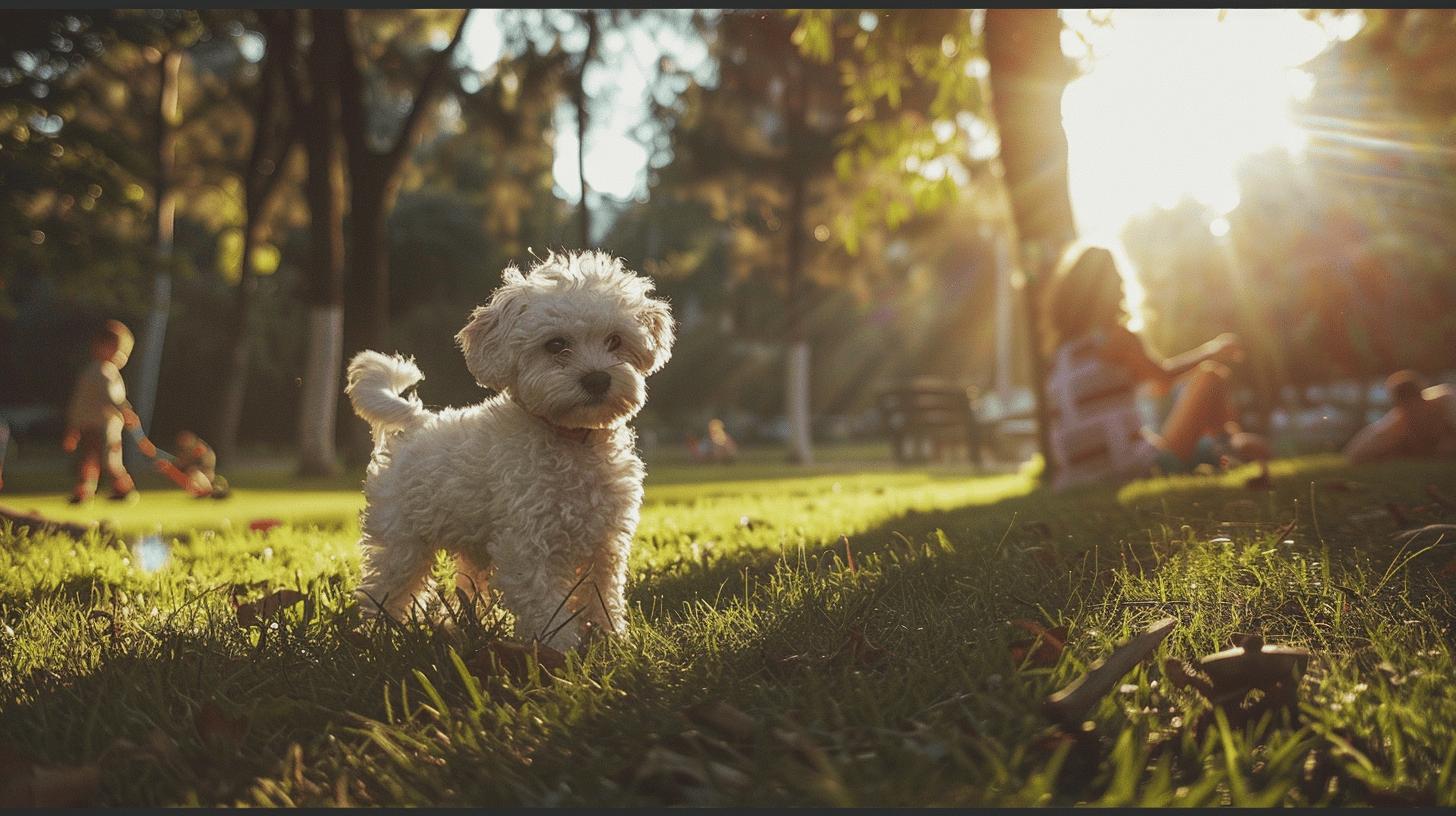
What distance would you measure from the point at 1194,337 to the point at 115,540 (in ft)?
102

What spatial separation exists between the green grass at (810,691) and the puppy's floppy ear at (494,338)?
866 mm

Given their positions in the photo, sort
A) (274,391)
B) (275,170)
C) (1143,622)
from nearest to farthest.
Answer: (1143,622) < (275,170) < (274,391)

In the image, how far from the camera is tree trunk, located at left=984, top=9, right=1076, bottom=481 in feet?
31.1

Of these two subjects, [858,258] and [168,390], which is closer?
[858,258]

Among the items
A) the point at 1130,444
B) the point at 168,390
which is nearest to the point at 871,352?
the point at 168,390

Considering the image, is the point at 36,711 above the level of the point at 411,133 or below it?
below

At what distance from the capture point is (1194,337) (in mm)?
30719

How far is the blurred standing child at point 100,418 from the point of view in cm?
1155

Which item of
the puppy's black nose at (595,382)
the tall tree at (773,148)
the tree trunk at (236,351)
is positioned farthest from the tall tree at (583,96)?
the puppy's black nose at (595,382)

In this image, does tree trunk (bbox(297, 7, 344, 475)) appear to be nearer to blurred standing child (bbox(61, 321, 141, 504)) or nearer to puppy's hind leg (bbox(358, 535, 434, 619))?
blurred standing child (bbox(61, 321, 141, 504))

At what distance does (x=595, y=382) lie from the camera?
10.8ft

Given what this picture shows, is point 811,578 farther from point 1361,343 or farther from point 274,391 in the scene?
point 274,391

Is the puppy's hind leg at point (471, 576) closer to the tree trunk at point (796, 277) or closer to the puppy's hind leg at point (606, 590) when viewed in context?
the puppy's hind leg at point (606, 590)

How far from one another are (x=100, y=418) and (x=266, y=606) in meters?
9.67
